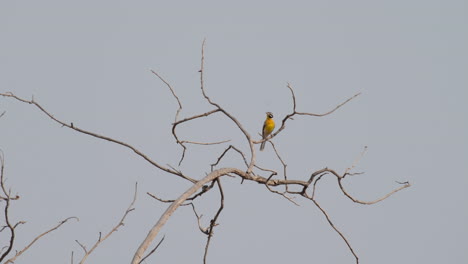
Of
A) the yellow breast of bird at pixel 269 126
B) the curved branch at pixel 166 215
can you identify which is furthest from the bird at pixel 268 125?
the curved branch at pixel 166 215

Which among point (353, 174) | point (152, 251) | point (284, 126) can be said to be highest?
point (284, 126)

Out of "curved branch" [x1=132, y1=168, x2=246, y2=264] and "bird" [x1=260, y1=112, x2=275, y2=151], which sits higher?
"bird" [x1=260, y1=112, x2=275, y2=151]

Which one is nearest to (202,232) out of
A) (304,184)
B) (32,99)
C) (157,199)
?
(157,199)

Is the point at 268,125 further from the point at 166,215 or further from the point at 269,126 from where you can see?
the point at 166,215

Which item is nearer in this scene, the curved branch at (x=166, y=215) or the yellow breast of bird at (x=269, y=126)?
the curved branch at (x=166, y=215)

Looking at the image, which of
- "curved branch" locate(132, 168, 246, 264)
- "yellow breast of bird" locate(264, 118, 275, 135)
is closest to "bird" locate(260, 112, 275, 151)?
"yellow breast of bird" locate(264, 118, 275, 135)

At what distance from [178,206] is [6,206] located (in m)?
1.23

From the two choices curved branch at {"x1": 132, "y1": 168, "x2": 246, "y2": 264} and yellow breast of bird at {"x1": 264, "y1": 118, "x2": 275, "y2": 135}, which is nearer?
curved branch at {"x1": 132, "y1": 168, "x2": 246, "y2": 264}

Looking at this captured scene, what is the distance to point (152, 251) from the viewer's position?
230 cm

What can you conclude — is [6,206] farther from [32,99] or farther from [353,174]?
[353,174]

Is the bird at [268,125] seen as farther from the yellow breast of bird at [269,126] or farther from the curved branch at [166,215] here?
the curved branch at [166,215]

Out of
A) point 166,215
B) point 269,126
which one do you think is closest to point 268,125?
point 269,126

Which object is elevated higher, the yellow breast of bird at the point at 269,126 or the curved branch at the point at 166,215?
the yellow breast of bird at the point at 269,126

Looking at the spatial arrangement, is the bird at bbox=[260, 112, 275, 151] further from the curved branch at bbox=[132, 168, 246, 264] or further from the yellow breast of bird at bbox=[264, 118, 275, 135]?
the curved branch at bbox=[132, 168, 246, 264]
